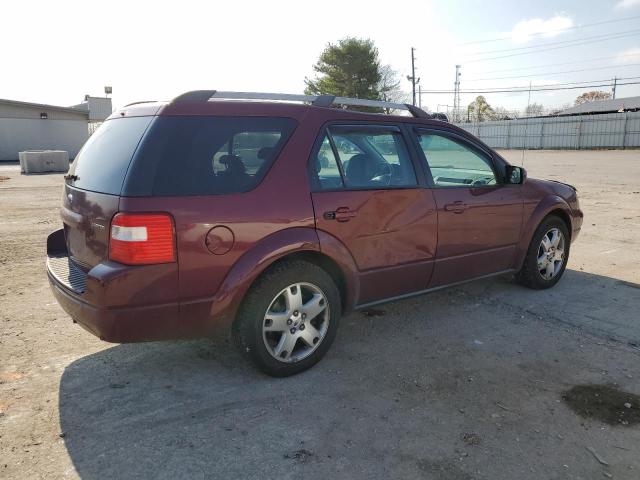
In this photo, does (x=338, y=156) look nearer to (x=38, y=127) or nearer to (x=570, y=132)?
(x=38, y=127)

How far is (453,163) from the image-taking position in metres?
4.59

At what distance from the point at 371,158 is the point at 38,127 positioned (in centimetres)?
3721

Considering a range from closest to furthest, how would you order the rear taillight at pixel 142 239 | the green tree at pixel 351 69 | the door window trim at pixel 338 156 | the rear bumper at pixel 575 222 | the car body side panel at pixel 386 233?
the rear taillight at pixel 142 239 < the door window trim at pixel 338 156 < the car body side panel at pixel 386 233 < the rear bumper at pixel 575 222 < the green tree at pixel 351 69

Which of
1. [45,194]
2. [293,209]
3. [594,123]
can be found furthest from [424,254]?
[594,123]

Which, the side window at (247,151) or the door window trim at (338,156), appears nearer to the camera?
the side window at (247,151)

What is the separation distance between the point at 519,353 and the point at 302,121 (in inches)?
92.3

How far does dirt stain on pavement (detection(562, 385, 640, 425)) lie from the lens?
3004 mm

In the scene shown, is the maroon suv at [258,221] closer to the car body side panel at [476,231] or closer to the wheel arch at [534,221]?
the car body side panel at [476,231]

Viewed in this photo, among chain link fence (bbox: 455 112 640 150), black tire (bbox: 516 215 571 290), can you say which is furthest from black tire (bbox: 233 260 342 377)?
chain link fence (bbox: 455 112 640 150)

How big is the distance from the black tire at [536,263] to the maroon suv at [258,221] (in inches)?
38.5

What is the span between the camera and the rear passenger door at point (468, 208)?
4.27 metres

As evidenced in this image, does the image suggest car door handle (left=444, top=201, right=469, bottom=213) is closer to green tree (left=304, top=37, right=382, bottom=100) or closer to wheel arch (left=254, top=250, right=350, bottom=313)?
wheel arch (left=254, top=250, right=350, bottom=313)

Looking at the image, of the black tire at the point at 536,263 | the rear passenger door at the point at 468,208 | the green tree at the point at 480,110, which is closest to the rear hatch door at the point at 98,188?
the rear passenger door at the point at 468,208

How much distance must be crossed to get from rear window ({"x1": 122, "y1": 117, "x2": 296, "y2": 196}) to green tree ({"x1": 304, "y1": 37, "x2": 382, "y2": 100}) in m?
48.4
